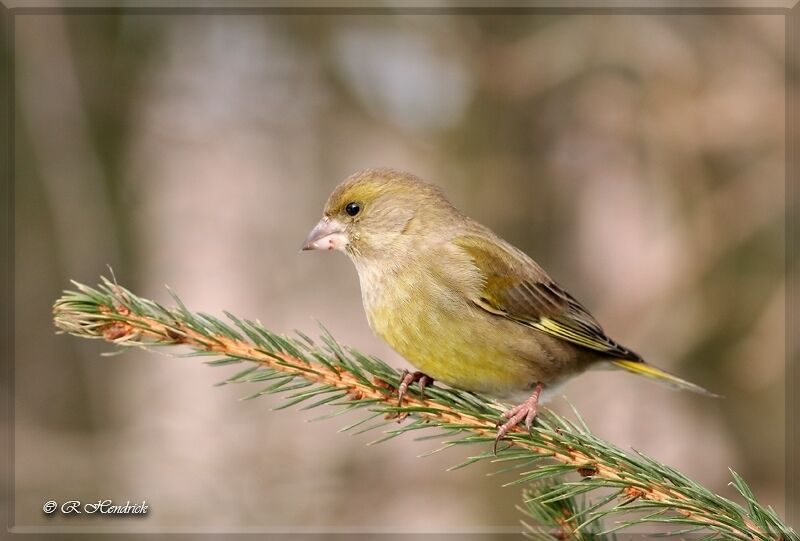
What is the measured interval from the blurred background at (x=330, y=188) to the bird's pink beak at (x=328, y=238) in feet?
9.06

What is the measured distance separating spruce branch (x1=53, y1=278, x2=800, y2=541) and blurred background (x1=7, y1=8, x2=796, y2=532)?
3.63 metres

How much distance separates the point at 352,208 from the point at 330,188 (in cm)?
416

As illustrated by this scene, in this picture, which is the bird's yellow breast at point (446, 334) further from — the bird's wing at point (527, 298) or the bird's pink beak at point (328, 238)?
the bird's pink beak at point (328, 238)

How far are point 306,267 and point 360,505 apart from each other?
240 centimetres

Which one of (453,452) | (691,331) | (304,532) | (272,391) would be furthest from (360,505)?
(272,391)

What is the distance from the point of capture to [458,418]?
11.0 feet

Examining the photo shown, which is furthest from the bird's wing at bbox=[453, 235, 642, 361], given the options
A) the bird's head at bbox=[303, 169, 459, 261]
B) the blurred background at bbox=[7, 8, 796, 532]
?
the blurred background at bbox=[7, 8, 796, 532]

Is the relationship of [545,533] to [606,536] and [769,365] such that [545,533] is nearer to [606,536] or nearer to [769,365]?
[606,536]

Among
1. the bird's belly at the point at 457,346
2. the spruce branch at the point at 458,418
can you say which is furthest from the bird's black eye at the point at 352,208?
the spruce branch at the point at 458,418

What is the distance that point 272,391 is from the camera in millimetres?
3172

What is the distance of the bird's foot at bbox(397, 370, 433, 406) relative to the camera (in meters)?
3.38

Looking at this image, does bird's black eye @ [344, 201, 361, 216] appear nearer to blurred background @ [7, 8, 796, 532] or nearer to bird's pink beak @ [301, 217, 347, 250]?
bird's pink beak @ [301, 217, 347, 250]

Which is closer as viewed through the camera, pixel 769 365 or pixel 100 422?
pixel 769 365

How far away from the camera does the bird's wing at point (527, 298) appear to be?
430cm
